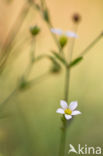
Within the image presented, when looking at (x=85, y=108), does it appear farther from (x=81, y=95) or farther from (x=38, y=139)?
(x=38, y=139)

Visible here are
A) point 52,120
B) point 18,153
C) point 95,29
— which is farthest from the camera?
point 95,29

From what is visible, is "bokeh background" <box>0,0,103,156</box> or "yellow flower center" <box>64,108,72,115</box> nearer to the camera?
"yellow flower center" <box>64,108,72,115</box>

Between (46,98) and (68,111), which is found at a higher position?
(46,98)

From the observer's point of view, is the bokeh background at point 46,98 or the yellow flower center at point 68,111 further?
the bokeh background at point 46,98

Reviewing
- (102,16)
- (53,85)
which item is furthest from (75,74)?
(102,16)

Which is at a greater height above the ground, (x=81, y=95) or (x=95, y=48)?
(x=95, y=48)

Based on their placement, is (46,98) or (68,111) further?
(46,98)

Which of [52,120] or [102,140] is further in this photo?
[52,120]

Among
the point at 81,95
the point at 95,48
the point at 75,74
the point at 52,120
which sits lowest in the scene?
the point at 52,120
